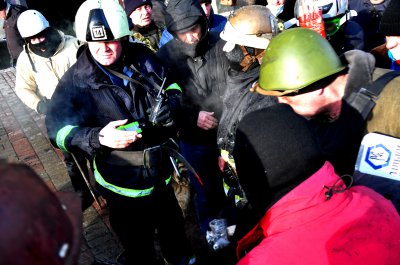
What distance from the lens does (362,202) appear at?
1287mm

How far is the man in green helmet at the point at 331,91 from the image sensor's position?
1822mm

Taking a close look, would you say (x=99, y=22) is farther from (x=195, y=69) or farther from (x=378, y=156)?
(x=378, y=156)

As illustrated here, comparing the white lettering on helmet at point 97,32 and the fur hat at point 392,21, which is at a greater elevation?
the white lettering on helmet at point 97,32

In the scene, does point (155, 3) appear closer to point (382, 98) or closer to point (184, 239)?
point (184, 239)

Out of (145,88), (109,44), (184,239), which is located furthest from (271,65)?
(184,239)

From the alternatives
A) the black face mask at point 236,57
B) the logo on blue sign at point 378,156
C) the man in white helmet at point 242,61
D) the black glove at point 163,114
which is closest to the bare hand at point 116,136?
the black glove at point 163,114

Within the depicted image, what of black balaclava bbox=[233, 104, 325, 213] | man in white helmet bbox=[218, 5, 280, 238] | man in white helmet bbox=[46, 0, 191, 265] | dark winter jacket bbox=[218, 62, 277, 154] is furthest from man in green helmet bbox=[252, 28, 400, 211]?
man in white helmet bbox=[46, 0, 191, 265]

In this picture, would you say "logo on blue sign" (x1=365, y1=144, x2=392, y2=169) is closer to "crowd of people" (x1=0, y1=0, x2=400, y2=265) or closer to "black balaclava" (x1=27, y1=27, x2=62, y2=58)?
"crowd of people" (x1=0, y1=0, x2=400, y2=265)

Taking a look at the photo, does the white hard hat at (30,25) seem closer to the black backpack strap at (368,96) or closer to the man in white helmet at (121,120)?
the man in white helmet at (121,120)

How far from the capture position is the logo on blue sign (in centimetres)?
183

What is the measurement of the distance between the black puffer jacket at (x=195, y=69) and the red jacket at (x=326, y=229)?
1.96 m

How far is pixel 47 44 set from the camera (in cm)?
393

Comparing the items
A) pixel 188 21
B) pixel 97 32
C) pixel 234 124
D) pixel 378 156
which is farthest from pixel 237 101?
pixel 188 21

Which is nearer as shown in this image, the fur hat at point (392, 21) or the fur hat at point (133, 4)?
the fur hat at point (392, 21)
